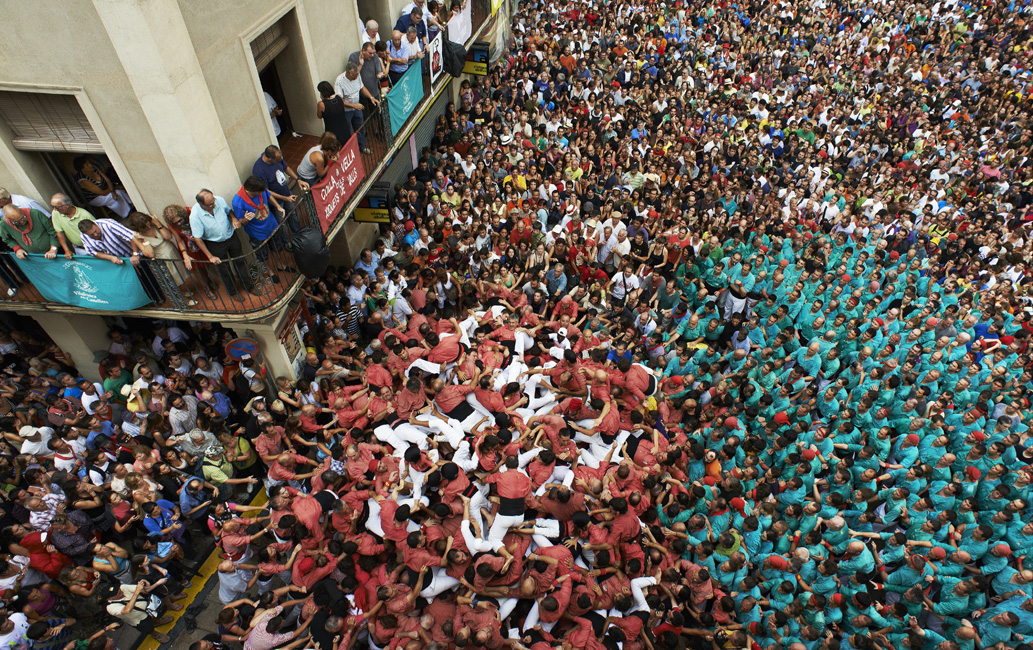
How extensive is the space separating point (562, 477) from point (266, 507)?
450 cm

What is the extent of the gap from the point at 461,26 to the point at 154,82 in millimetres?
9526

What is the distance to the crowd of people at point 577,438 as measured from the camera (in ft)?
22.3

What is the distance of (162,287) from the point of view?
25.3 ft

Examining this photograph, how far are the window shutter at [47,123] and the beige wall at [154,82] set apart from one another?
28 cm

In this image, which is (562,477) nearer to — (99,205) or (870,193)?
(99,205)

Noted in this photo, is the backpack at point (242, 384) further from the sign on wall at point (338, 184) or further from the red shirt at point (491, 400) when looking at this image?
the red shirt at point (491, 400)

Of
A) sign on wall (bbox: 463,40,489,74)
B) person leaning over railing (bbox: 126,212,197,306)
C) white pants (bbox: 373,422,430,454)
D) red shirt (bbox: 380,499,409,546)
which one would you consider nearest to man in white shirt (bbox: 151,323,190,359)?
person leaning over railing (bbox: 126,212,197,306)

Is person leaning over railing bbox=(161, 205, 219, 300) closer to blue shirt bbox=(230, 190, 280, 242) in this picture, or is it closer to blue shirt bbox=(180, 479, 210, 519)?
blue shirt bbox=(230, 190, 280, 242)

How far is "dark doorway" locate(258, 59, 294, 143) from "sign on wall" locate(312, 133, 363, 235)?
76.2 inches

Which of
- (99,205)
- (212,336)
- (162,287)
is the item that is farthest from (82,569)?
(99,205)

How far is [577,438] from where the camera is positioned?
8406 millimetres

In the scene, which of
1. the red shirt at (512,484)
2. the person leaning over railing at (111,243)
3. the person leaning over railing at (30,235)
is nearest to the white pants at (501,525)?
the red shirt at (512,484)

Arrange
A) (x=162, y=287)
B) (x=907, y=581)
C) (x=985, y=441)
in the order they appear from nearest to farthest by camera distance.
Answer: (x=907, y=581), (x=162, y=287), (x=985, y=441)

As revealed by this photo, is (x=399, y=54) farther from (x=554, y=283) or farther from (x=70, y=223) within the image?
(x=70, y=223)
